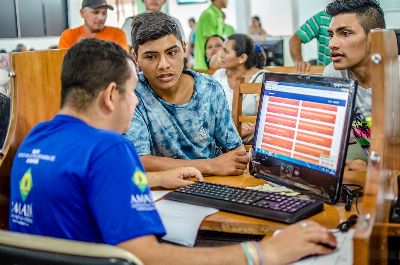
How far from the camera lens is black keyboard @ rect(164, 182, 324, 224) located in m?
1.46

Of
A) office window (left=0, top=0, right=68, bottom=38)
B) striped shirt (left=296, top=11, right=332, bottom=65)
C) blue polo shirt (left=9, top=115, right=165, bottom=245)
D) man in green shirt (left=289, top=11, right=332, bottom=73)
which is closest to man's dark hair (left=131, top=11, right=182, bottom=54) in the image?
blue polo shirt (left=9, top=115, right=165, bottom=245)

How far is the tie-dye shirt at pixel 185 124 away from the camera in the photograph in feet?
6.90

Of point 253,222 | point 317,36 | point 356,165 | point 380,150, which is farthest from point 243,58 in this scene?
point 380,150

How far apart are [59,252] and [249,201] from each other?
2.43 ft

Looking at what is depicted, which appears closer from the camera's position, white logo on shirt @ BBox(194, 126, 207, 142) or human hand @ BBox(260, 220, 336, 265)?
human hand @ BBox(260, 220, 336, 265)

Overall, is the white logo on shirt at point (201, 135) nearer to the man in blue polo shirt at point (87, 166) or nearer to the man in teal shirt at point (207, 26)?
the man in blue polo shirt at point (87, 166)

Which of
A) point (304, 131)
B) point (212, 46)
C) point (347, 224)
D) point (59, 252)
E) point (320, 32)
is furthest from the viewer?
point (212, 46)

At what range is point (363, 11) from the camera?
2.33 meters

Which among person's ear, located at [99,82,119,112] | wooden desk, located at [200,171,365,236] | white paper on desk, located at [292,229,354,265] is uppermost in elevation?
person's ear, located at [99,82,119,112]

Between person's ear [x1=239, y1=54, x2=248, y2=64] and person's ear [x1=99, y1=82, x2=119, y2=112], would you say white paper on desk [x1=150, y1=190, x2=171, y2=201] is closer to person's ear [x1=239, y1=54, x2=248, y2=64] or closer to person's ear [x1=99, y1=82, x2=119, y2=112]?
person's ear [x1=99, y1=82, x2=119, y2=112]

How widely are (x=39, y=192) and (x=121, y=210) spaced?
179 millimetres

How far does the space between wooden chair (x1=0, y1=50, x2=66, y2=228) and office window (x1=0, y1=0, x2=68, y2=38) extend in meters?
6.55

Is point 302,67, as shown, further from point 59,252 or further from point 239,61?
point 59,252

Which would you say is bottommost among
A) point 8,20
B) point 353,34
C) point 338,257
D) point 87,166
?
point 338,257
